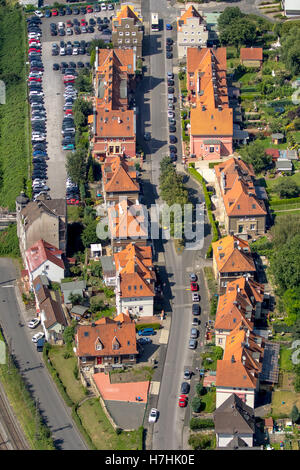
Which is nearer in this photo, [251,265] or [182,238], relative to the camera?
[251,265]

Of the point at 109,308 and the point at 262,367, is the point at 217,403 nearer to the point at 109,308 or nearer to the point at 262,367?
the point at 262,367

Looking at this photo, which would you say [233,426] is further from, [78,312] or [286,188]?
[286,188]

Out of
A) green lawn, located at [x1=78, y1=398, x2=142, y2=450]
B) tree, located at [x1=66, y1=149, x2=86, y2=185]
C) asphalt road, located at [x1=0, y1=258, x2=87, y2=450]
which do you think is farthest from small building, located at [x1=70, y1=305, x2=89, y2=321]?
tree, located at [x1=66, y1=149, x2=86, y2=185]

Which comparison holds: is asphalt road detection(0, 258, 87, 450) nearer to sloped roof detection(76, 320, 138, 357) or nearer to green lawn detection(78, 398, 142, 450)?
green lawn detection(78, 398, 142, 450)

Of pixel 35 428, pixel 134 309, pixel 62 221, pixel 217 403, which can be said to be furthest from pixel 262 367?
pixel 62 221

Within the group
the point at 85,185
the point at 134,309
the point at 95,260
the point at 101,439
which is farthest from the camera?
the point at 85,185

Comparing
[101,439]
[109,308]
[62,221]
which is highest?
[62,221]

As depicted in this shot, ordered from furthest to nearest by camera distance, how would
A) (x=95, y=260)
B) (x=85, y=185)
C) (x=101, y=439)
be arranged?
1. (x=85, y=185)
2. (x=95, y=260)
3. (x=101, y=439)
